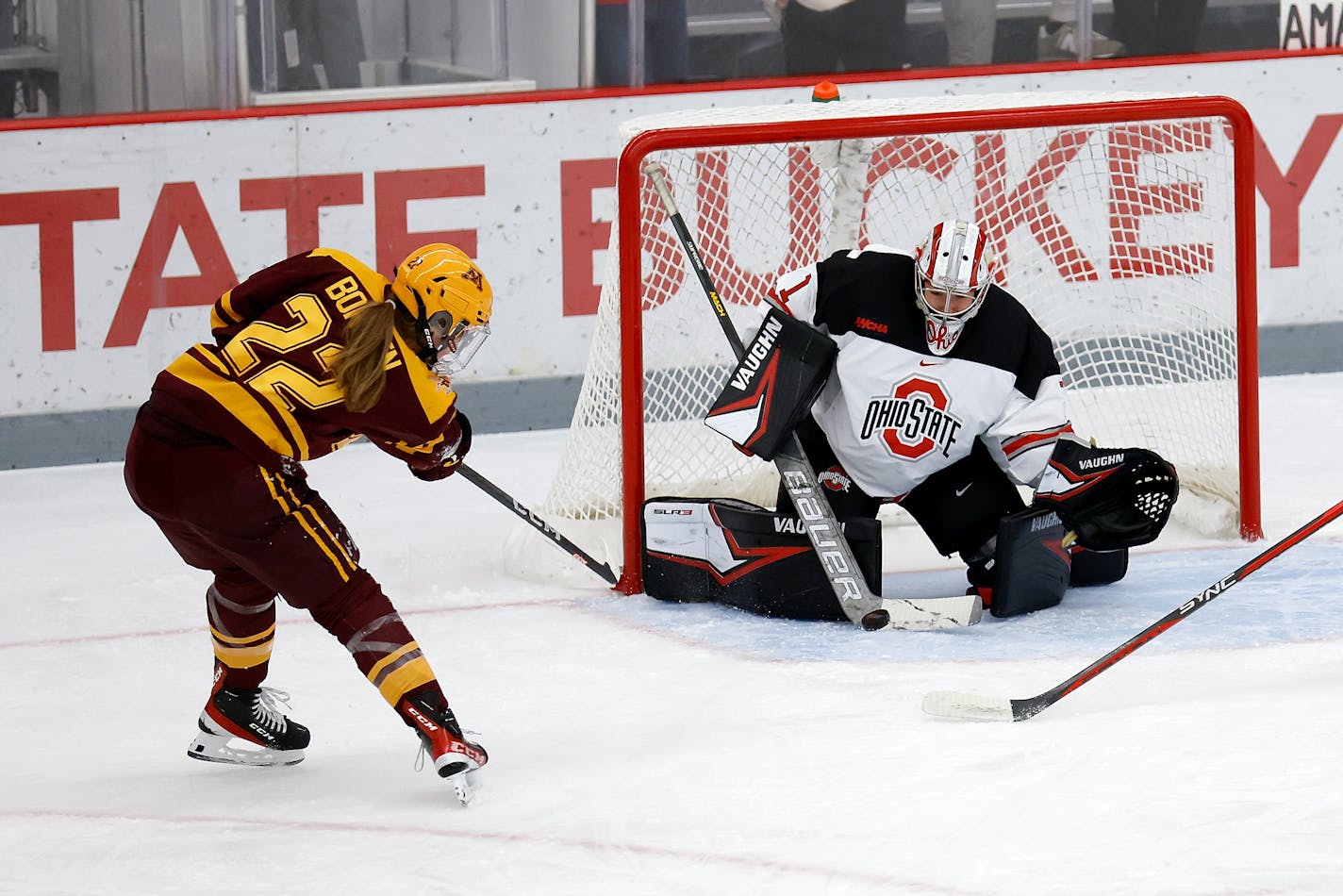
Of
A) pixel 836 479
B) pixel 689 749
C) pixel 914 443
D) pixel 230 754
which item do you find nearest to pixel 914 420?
pixel 914 443

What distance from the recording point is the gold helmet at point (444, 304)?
2.69 m

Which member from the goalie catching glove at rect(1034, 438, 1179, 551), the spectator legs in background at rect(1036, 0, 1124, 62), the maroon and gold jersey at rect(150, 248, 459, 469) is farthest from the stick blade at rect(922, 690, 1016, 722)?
the spectator legs in background at rect(1036, 0, 1124, 62)

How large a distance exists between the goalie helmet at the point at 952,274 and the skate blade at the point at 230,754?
1465 mm

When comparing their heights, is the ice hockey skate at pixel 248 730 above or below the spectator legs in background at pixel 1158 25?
below

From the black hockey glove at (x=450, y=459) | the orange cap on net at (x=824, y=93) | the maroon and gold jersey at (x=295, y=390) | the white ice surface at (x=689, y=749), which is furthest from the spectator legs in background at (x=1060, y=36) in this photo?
the maroon and gold jersey at (x=295, y=390)

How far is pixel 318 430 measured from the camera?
2703 mm

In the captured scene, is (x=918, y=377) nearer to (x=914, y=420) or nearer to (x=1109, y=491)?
(x=914, y=420)

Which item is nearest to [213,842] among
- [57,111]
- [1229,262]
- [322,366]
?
[322,366]

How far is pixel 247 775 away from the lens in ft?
9.51

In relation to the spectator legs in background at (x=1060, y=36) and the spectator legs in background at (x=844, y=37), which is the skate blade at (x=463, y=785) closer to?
the spectator legs in background at (x=844, y=37)

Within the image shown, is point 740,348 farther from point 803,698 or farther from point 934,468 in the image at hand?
point 803,698

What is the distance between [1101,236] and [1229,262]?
58 cm

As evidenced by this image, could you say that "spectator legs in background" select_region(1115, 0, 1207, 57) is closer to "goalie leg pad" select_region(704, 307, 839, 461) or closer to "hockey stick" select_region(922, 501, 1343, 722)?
"goalie leg pad" select_region(704, 307, 839, 461)

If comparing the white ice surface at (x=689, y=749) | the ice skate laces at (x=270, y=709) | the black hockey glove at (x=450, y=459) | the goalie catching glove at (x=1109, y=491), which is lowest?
the white ice surface at (x=689, y=749)
